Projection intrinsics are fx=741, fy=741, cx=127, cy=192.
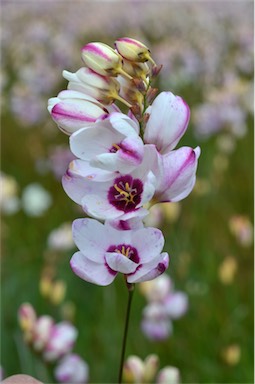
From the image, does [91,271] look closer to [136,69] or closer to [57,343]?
[136,69]

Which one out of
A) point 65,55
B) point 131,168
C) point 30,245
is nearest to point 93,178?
point 131,168

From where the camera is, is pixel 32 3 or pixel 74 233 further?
pixel 32 3

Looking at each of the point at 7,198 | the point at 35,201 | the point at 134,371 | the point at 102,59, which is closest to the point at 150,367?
the point at 134,371

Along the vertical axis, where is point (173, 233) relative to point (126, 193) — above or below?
below

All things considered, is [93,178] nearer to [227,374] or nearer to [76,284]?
[227,374]

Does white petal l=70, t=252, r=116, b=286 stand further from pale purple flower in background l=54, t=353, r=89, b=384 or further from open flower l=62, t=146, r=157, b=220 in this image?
pale purple flower in background l=54, t=353, r=89, b=384

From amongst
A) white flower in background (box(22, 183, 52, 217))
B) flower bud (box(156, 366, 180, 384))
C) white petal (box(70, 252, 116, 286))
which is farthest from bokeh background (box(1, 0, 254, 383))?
white petal (box(70, 252, 116, 286))
